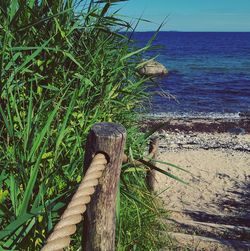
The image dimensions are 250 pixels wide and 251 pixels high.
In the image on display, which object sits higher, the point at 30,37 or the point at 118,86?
the point at 30,37

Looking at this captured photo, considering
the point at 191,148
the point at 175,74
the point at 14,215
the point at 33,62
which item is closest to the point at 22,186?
the point at 14,215

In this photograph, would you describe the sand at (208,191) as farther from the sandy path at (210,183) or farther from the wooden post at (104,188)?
the wooden post at (104,188)

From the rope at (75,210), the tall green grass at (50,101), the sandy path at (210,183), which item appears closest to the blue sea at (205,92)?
the sandy path at (210,183)

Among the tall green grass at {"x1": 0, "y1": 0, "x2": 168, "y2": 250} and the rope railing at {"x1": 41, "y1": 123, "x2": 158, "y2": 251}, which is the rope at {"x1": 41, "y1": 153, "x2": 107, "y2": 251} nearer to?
the rope railing at {"x1": 41, "y1": 123, "x2": 158, "y2": 251}

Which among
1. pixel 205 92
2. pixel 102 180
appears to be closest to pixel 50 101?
pixel 102 180

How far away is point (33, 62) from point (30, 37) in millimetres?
179

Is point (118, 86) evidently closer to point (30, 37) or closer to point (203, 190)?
point (30, 37)

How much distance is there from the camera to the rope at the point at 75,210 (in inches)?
52.1

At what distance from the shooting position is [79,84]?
122 inches

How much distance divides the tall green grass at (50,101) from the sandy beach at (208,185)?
2.00ft

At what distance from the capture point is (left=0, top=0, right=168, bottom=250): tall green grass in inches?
89.1

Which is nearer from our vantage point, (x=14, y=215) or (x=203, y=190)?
(x=14, y=215)

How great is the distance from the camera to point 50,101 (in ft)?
8.62

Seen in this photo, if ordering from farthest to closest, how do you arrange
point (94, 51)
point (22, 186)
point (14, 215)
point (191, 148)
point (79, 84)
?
1. point (191, 148)
2. point (94, 51)
3. point (79, 84)
4. point (22, 186)
5. point (14, 215)
